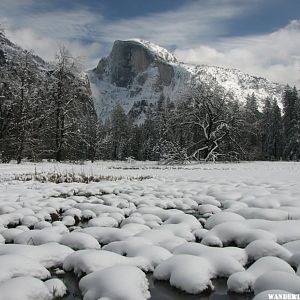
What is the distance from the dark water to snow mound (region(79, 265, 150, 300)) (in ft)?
0.36

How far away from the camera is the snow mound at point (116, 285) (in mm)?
2592

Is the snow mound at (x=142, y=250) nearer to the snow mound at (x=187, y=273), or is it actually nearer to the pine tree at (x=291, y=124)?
the snow mound at (x=187, y=273)

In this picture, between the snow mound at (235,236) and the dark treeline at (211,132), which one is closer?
the snow mound at (235,236)

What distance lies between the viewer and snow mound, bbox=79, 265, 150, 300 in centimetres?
259

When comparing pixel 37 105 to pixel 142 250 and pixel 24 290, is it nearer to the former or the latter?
pixel 142 250

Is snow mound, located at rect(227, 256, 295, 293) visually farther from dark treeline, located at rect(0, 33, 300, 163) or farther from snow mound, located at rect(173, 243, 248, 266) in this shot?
dark treeline, located at rect(0, 33, 300, 163)

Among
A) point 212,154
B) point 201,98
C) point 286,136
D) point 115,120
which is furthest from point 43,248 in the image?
point 115,120

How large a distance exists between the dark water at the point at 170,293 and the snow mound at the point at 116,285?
0.36 feet

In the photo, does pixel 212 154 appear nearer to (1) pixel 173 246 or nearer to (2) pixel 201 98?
(2) pixel 201 98

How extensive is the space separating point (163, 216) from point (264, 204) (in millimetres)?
1852

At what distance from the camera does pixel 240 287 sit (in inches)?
115

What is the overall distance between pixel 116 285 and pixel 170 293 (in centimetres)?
54

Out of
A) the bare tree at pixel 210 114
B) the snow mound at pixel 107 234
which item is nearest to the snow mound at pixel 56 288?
the snow mound at pixel 107 234

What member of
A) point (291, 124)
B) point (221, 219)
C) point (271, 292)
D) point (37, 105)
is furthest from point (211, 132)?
point (271, 292)
